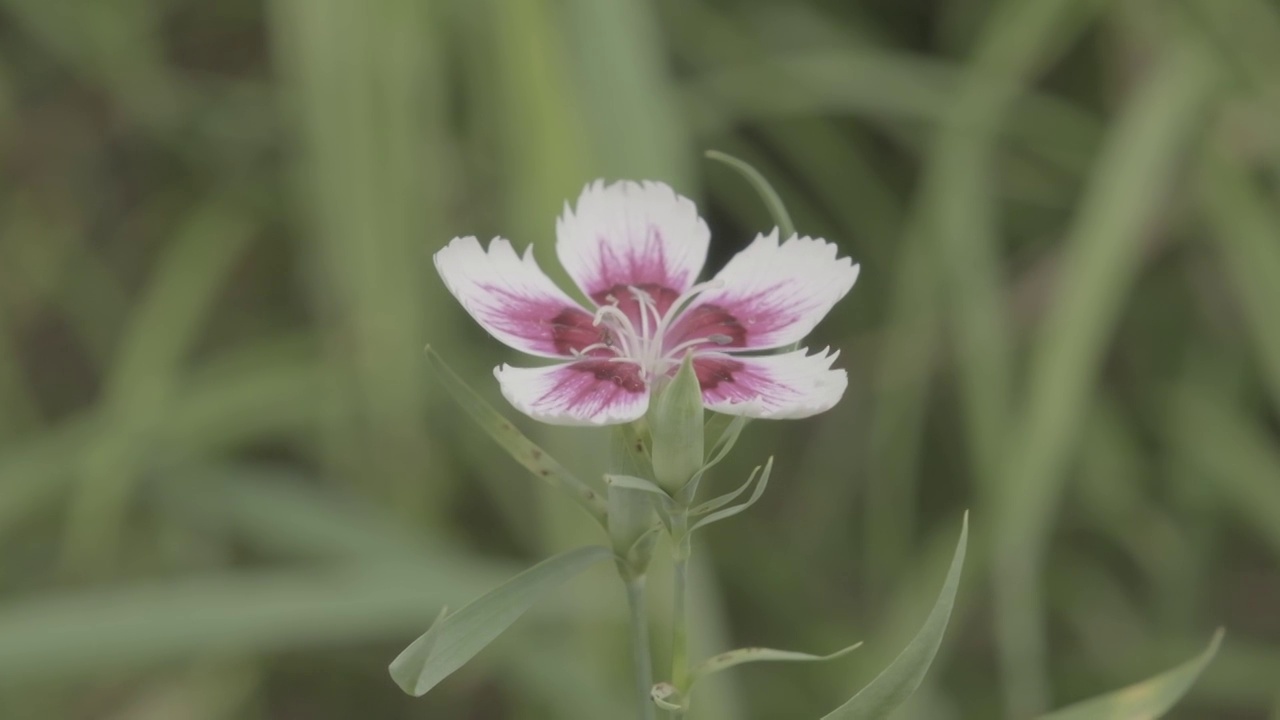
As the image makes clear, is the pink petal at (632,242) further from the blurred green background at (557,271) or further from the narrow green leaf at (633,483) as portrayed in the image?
the blurred green background at (557,271)

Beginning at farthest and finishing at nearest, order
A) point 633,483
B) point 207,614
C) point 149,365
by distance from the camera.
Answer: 1. point 149,365
2. point 207,614
3. point 633,483

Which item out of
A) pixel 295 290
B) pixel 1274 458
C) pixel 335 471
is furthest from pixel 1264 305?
pixel 295 290

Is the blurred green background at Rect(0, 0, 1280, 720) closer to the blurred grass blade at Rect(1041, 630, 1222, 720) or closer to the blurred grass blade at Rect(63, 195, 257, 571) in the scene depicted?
the blurred grass blade at Rect(63, 195, 257, 571)

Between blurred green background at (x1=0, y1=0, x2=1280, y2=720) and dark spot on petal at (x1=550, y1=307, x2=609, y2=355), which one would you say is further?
blurred green background at (x1=0, y1=0, x2=1280, y2=720)

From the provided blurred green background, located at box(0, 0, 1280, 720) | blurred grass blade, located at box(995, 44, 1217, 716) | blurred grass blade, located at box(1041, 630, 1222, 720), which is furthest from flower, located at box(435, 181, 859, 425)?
blurred grass blade, located at box(995, 44, 1217, 716)

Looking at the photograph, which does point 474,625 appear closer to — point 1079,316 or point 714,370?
point 714,370

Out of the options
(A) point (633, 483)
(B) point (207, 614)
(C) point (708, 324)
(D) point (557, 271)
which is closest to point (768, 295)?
(C) point (708, 324)
